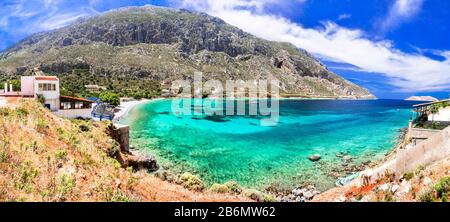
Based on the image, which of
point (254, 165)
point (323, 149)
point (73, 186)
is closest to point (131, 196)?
point (73, 186)

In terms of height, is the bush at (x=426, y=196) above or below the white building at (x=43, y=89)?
below

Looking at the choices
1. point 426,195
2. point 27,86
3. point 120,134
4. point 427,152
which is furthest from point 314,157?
point 27,86

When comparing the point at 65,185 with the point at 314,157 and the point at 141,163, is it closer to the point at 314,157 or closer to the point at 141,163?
the point at 141,163

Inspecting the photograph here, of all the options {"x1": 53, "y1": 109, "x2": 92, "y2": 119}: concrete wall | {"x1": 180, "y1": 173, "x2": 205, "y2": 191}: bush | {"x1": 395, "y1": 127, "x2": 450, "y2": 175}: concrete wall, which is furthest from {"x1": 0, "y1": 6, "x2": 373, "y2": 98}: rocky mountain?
{"x1": 395, "y1": 127, "x2": 450, "y2": 175}: concrete wall

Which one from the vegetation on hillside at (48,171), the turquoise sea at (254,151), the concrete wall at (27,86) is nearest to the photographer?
the vegetation on hillside at (48,171)

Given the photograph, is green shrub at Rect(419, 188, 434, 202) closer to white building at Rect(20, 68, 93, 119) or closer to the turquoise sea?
the turquoise sea

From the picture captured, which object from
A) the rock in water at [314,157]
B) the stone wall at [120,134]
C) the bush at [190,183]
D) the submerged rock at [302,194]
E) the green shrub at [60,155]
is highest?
the green shrub at [60,155]

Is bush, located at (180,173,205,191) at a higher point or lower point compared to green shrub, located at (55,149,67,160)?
lower

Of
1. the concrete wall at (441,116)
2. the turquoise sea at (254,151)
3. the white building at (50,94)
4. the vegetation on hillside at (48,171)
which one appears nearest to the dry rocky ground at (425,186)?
the vegetation on hillside at (48,171)

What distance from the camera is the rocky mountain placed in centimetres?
11988

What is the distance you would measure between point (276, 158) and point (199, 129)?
16745mm

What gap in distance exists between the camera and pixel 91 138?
56.4ft

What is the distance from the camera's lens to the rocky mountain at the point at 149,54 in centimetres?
11988

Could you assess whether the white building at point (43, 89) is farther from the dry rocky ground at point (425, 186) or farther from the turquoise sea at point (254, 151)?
the dry rocky ground at point (425, 186)
